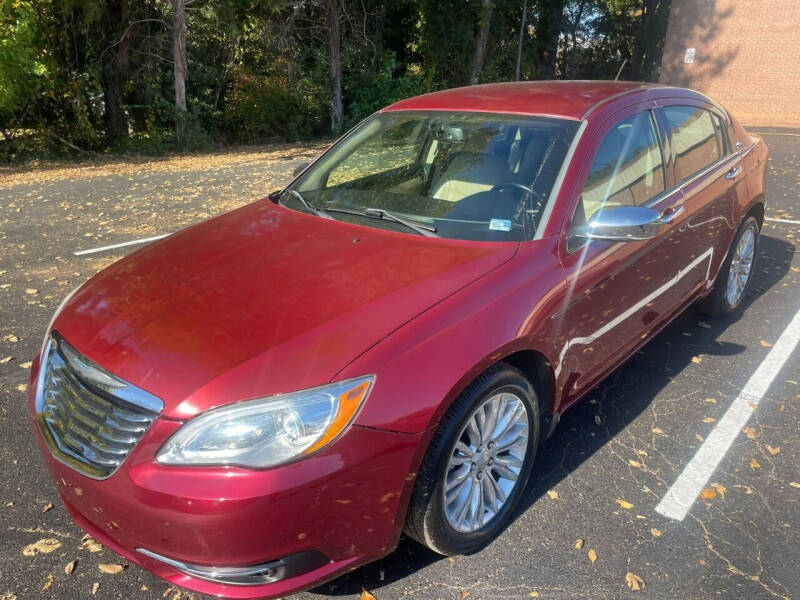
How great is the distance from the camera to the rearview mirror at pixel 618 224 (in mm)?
2863

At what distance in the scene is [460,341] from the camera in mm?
2301

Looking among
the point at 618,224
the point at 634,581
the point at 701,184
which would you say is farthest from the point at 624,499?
the point at 701,184

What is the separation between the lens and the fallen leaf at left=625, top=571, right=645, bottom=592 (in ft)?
8.04

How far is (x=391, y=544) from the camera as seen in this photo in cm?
226

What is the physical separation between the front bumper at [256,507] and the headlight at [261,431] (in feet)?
0.11

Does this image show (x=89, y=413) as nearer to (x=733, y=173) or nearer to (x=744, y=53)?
(x=733, y=173)

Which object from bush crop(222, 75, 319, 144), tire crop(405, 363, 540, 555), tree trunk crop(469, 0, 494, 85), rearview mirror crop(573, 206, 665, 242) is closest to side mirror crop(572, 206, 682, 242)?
rearview mirror crop(573, 206, 665, 242)

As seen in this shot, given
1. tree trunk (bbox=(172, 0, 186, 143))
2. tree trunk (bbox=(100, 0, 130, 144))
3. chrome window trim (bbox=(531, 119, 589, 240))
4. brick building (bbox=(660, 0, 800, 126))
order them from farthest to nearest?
brick building (bbox=(660, 0, 800, 126)) → tree trunk (bbox=(100, 0, 130, 144)) → tree trunk (bbox=(172, 0, 186, 143)) → chrome window trim (bbox=(531, 119, 589, 240))

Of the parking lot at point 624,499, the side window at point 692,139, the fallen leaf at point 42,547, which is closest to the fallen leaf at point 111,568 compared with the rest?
the parking lot at point 624,499

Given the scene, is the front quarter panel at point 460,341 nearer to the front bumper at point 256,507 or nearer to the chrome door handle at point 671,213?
the front bumper at point 256,507

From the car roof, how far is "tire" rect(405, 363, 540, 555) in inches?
59.9

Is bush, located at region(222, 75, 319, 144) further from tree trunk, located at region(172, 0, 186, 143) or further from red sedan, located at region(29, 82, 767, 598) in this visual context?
red sedan, located at region(29, 82, 767, 598)

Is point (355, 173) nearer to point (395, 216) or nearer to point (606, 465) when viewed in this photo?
point (395, 216)

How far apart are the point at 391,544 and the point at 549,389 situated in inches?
40.3
